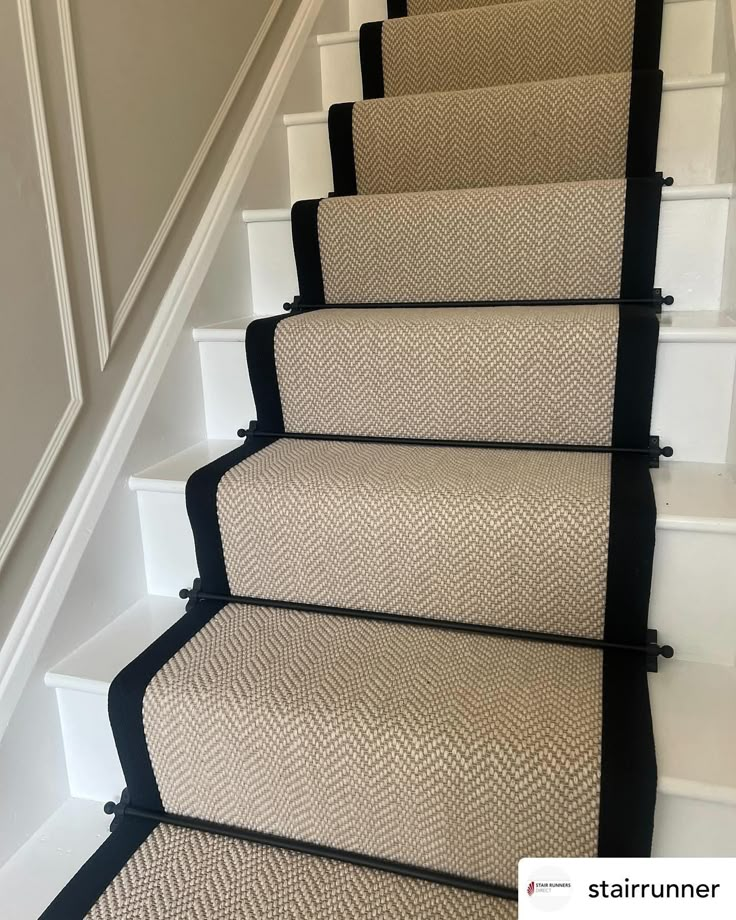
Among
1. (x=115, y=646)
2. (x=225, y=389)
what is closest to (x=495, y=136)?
(x=225, y=389)

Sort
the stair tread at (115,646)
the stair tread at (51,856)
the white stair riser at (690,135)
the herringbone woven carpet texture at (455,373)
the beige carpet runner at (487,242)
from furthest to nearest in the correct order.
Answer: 1. the white stair riser at (690,135)
2. the beige carpet runner at (487,242)
3. the herringbone woven carpet texture at (455,373)
4. the stair tread at (115,646)
5. the stair tread at (51,856)

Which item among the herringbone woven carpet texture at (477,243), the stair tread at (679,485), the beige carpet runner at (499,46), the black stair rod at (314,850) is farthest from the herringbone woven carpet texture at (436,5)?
the black stair rod at (314,850)

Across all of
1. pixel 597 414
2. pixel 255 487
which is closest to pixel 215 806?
pixel 255 487

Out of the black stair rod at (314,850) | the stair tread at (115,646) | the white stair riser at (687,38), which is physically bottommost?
the black stair rod at (314,850)

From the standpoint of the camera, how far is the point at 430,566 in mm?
974

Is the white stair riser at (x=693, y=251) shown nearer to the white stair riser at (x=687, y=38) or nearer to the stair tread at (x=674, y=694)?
the white stair riser at (x=687, y=38)

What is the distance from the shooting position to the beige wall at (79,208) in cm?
93

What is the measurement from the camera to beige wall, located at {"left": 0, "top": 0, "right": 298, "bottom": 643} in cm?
93

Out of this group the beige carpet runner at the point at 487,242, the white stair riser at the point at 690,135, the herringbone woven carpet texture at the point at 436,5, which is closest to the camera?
the beige carpet runner at the point at 487,242

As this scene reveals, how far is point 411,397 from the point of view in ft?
3.80

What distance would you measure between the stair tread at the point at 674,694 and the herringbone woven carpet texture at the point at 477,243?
25.4 inches

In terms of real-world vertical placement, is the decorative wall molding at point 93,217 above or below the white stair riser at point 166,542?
above

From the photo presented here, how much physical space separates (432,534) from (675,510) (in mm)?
302

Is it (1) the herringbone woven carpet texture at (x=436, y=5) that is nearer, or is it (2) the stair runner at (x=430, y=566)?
(2) the stair runner at (x=430, y=566)
